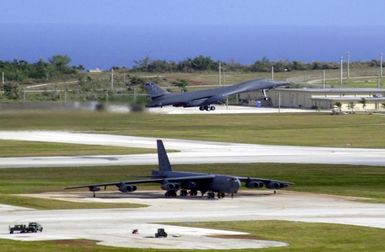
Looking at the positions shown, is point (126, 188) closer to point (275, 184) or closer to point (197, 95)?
point (275, 184)

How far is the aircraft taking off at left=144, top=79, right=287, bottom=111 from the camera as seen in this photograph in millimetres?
146625

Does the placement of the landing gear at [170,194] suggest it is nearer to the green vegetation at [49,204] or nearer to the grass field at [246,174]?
the green vegetation at [49,204]

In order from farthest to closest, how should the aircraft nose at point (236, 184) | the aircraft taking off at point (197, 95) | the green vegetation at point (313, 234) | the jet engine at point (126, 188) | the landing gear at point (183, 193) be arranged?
the aircraft taking off at point (197, 95)
the landing gear at point (183, 193)
the jet engine at point (126, 188)
the aircraft nose at point (236, 184)
the green vegetation at point (313, 234)

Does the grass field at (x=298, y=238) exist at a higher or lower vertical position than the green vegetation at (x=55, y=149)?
higher

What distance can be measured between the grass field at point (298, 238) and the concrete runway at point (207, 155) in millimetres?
38821

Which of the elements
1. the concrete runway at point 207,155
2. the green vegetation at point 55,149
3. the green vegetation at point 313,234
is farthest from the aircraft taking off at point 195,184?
the green vegetation at point 55,149

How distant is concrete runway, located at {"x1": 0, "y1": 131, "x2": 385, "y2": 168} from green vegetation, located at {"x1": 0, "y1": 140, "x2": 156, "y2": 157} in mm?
2075

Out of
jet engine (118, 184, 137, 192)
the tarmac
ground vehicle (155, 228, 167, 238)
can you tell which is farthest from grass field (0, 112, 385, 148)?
ground vehicle (155, 228, 167, 238)

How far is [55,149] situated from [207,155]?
17.1 m

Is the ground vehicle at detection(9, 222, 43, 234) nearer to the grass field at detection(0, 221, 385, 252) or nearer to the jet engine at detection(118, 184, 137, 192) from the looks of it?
the grass field at detection(0, 221, 385, 252)

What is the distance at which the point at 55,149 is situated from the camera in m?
142

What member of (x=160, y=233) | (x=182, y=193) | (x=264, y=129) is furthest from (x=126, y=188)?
(x=264, y=129)

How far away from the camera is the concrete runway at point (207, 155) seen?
127m

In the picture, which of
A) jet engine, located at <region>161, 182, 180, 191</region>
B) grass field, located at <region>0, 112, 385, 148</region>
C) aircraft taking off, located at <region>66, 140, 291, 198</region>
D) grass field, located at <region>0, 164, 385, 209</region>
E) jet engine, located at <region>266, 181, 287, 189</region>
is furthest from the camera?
grass field, located at <region>0, 112, 385, 148</region>
